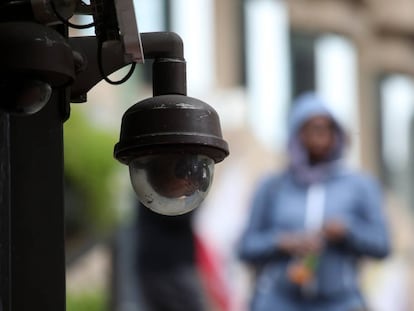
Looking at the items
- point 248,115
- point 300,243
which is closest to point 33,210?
point 300,243

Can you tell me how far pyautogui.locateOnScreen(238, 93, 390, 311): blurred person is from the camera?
7797 mm

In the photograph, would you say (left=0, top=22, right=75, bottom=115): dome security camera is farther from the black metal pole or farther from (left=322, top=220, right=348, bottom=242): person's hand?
(left=322, top=220, right=348, bottom=242): person's hand

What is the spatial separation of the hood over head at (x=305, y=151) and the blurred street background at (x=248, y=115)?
40.9 inches

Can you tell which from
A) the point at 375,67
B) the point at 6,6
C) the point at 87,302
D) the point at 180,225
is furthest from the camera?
the point at 375,67

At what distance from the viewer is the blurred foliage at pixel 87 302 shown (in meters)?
10.9

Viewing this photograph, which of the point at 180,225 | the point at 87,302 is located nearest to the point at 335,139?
the point at 180,225

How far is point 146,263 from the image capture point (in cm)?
911

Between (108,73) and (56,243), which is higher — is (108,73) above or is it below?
above

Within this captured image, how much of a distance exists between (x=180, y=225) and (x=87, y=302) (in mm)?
2268

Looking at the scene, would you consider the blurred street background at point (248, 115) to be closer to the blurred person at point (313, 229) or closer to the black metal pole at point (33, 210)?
the blurred person at point (313, 229)

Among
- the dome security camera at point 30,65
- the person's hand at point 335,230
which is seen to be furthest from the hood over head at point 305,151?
the dome security camera at point 30,65

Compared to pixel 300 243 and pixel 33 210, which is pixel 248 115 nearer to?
pixel 300 243

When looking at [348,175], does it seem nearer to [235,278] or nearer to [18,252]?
[18,252]

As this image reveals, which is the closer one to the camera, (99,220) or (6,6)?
(6,6)
